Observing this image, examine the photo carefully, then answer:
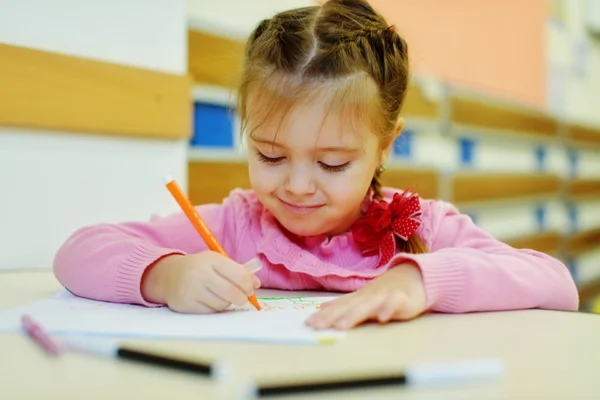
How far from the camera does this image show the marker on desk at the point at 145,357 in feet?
1.51

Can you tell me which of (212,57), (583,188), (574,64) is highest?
(574,64)

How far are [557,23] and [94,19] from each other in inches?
124

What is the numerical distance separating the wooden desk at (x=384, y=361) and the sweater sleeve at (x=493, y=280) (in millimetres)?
33

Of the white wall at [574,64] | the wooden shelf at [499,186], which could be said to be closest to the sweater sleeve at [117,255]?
the wooden shelf at [499,186]

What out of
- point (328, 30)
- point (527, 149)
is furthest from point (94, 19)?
point (527, 149)

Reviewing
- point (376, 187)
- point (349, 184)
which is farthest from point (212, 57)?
point (349, 184)

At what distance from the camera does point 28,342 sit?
0.57 metres

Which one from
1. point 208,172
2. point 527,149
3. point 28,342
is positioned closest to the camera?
point 28,342

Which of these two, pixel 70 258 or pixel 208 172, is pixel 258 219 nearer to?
pixel 70 258

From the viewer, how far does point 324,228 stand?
937 millimetres

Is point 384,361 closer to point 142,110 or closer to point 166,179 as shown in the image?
point 166,179

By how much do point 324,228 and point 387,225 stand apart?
0.09 metres

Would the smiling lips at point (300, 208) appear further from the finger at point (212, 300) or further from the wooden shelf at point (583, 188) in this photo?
the wooden shelf at point (583, 188)

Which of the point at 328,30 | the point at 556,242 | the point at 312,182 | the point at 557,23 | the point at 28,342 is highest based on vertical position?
the point at 557,23
